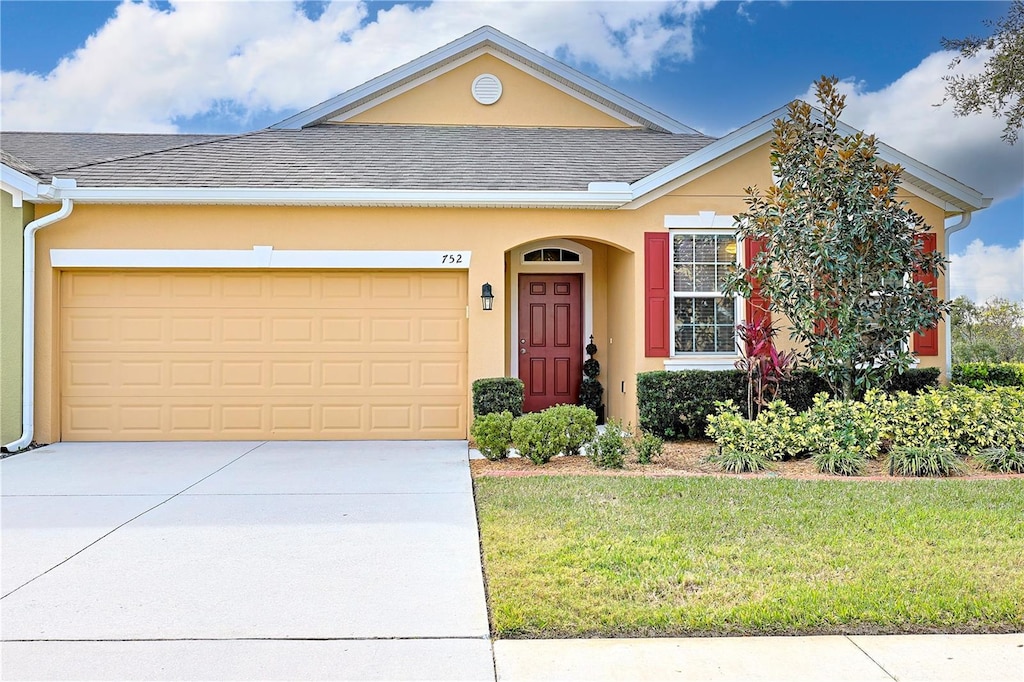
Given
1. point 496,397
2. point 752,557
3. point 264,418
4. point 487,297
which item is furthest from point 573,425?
point 264,418

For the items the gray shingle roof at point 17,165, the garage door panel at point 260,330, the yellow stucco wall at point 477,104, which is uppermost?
the yellow stucco wall at point 477,104

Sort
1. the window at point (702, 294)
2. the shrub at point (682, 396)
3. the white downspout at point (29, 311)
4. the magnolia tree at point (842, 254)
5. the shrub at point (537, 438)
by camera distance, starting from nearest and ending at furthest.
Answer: the shrub at point (537, 438) < the magnolia tree at point (842, 254) < the shrub at point (682, 396) < the white downspout at point (29, 311) < the window at point (702, 294)

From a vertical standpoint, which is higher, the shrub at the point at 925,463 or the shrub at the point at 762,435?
the shrub at the point at 762,435

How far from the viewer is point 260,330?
31.7ft

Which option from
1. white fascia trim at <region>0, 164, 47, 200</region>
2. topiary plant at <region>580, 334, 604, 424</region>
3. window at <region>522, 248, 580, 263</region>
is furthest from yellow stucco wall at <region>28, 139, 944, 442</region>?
window at <region>522, 248, 580, 263</region>

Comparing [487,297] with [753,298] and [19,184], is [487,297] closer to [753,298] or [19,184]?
[753,298]

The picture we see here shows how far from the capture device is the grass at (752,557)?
3.61m

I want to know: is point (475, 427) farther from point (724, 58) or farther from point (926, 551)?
point (724, 58)

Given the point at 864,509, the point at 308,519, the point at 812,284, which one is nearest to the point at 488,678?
the point at 308,519

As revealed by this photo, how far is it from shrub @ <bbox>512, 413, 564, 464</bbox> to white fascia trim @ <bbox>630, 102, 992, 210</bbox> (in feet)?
11.2

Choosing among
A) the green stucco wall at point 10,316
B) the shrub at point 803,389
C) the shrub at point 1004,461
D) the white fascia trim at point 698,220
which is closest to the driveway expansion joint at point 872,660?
the shrub at point 1004,461

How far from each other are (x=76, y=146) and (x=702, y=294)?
34.3 feet

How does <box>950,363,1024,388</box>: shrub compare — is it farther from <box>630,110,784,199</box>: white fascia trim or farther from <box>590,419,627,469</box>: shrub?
<box>590,419,627,469</box>: shrub

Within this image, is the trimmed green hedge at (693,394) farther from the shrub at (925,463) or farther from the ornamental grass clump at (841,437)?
the shrub at (925,463)
